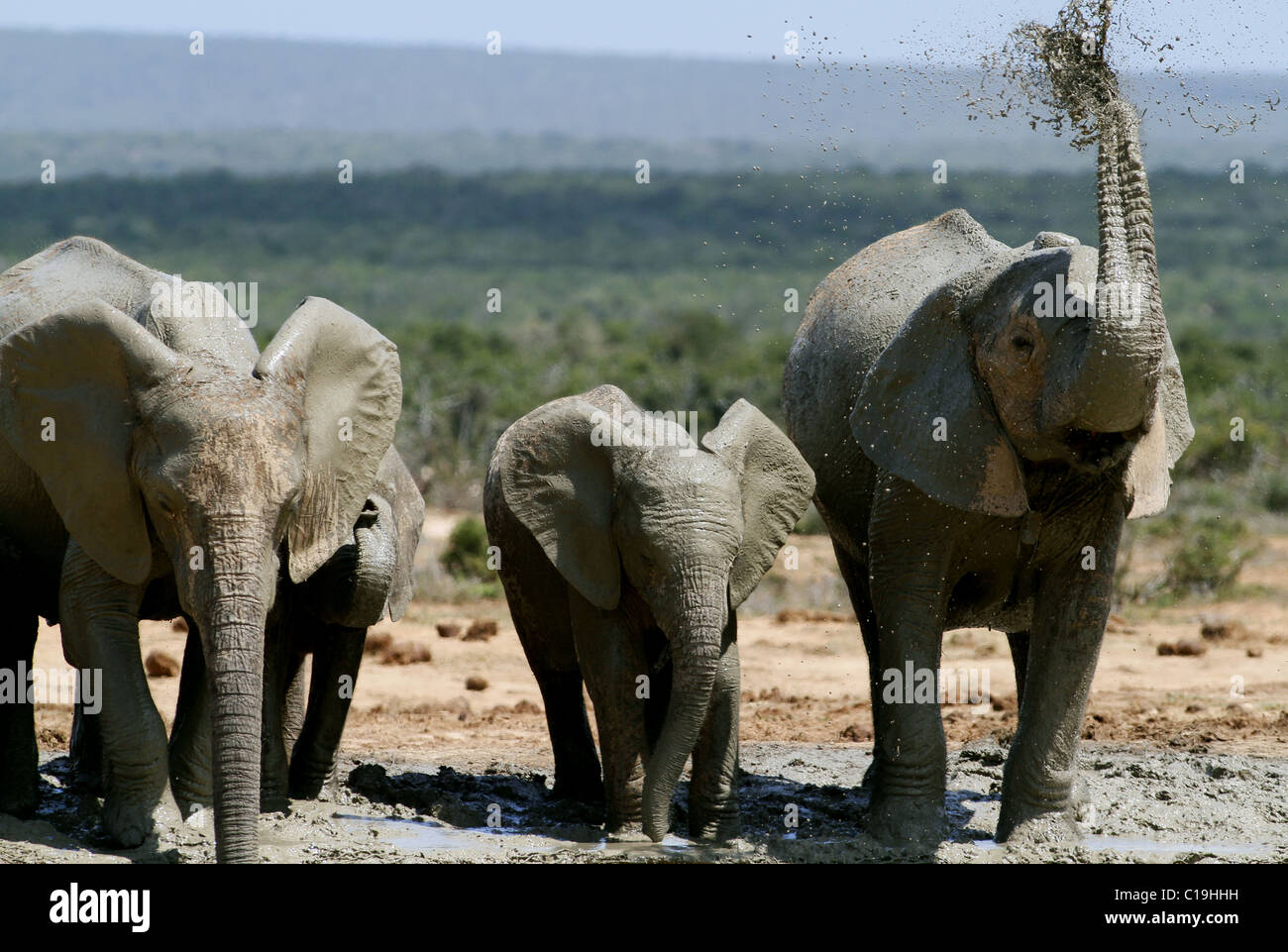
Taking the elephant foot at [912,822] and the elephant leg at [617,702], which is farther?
the elephant leg at [617,702]

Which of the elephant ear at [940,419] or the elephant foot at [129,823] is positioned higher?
the elephant ear at [940,419]

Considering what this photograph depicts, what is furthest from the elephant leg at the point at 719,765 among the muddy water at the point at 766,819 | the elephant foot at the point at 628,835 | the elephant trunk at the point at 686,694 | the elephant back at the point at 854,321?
the elephant back at the point at 854,321

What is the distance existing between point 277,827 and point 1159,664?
764 cm

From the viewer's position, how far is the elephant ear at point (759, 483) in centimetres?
812

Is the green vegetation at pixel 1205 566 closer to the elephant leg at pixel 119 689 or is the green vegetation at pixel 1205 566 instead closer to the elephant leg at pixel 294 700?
the elephant leg at pixel 294 700

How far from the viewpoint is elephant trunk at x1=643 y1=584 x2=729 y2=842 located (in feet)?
25.0

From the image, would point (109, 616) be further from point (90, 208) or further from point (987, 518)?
point (90, 208)

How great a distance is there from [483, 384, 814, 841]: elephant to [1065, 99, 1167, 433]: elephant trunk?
5.58 ft

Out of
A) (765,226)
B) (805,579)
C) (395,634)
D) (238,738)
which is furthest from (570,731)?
(765,226)

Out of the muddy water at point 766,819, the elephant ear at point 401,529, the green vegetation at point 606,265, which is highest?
the green vegetation at point 606,265

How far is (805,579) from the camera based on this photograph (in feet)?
59.4

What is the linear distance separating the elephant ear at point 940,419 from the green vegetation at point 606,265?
47.7 feet

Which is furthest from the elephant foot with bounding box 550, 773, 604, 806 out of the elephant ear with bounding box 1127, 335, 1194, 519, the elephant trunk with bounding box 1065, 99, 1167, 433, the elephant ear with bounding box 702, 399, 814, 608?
the elephant trunk with bounding box 1065, 99, 1167, 433

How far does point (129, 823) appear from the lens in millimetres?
7520
